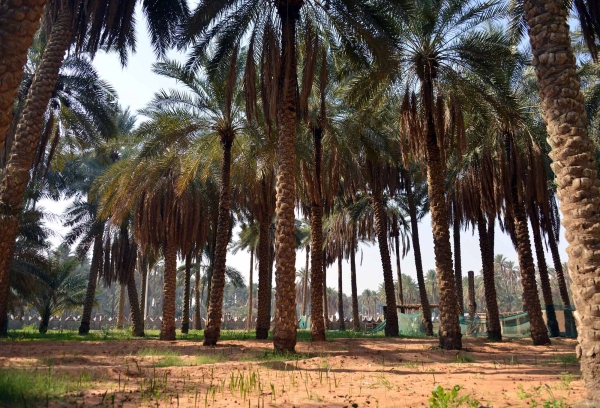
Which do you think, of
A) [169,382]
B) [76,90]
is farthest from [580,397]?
[76,90]

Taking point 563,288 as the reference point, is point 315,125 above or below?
above

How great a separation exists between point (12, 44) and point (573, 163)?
8141 millimetres

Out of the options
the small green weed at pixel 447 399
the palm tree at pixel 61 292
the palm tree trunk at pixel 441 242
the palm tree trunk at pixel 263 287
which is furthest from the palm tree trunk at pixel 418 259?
the palm tree at pixel 61 292

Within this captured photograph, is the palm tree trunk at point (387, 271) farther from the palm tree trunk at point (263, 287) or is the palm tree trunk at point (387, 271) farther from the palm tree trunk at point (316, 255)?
the palm tree trunk at point (316, 255)

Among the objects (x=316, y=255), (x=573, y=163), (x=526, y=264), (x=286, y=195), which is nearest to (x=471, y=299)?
(x=526, y=264)

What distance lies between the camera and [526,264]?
17.6 m

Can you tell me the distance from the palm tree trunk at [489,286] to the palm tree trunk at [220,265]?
37.4ft

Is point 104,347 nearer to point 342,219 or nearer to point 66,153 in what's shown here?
point 66,153

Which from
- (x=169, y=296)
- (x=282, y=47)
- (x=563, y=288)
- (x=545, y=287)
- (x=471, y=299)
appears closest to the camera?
(x=282, y=47)

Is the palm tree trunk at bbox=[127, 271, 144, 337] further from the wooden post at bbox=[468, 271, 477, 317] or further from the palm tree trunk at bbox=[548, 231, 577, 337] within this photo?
the palm tree trunk at bbox=[548, 231, 577, 337]

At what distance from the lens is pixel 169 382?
7734 mm

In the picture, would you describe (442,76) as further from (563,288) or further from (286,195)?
(563,288)

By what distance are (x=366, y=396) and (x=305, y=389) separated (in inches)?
41.9

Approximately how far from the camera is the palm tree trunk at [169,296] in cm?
1992
